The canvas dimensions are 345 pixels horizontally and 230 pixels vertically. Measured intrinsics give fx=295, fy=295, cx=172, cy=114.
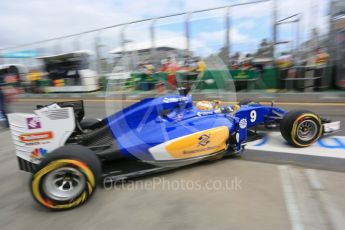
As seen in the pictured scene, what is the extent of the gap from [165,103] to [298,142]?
A: 6.89 ft

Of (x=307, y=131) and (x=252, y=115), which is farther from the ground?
(x=252, y=115)

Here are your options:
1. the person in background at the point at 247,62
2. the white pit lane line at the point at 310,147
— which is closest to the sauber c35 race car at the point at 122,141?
the white pit lane line at the point at 310,147

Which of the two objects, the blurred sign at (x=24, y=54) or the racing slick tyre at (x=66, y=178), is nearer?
the racing slick tyre at (x=66, y=178)

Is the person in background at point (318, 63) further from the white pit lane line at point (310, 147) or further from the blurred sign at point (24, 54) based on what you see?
the blurred sign at point (24, 54)

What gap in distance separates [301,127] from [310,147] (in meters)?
0.36

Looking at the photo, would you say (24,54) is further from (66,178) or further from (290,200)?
(290,200)

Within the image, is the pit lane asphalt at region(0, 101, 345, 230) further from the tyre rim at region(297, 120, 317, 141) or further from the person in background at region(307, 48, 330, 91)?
the person in background at region(307, 48, 330, 91)

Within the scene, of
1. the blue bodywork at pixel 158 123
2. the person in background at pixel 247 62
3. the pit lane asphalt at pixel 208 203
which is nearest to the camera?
the pit lane asphalt at pixel 208 203

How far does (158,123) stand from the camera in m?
3.90

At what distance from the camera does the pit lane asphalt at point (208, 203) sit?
109 inches

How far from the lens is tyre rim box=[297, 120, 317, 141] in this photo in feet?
14.2

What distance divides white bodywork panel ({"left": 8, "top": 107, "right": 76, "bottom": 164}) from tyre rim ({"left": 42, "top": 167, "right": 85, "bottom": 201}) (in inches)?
21.3

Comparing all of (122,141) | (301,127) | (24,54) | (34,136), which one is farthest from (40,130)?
(24,54)

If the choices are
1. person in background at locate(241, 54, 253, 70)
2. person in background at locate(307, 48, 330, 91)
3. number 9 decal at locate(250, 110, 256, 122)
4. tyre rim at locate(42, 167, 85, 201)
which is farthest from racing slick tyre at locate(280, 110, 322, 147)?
person in background at locate(241, 54, 253, 70)
